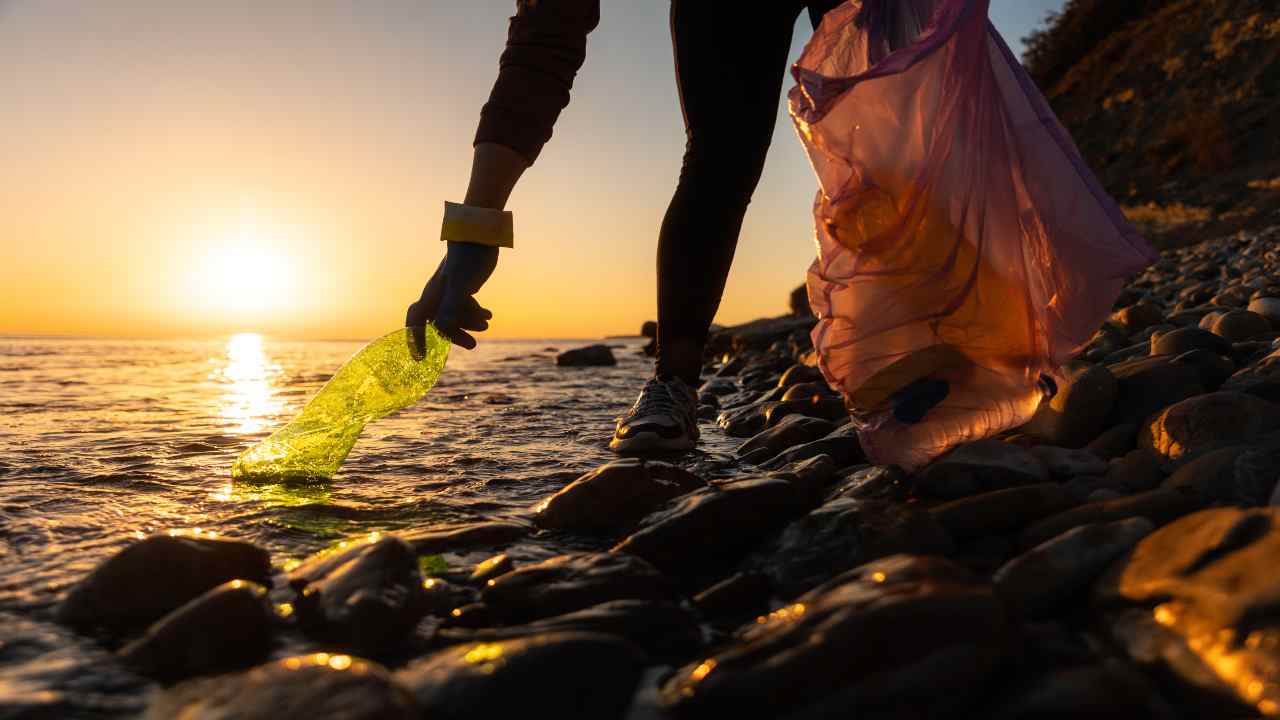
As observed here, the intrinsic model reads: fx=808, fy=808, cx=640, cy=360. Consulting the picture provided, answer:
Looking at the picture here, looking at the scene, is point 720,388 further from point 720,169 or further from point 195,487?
point 195,487

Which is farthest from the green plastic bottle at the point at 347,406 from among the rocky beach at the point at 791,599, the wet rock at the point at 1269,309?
the wet rock at the point at 1269,309

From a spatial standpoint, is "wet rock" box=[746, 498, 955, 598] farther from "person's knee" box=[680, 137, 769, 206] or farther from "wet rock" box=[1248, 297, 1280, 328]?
"wet rock" box=[1248, 297, 1280, 328]

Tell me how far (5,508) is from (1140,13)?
31.2 metres

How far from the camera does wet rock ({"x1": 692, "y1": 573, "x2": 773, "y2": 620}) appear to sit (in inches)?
51.3

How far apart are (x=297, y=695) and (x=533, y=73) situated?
6.28 feet

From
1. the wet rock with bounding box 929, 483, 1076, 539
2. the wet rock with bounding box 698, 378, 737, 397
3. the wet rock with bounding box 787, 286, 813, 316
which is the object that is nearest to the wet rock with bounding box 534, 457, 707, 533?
the wet rock with bounding box 929, 483, 1076, 539

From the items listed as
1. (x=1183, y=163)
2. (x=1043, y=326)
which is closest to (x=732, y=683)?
(x=1043, y=326)

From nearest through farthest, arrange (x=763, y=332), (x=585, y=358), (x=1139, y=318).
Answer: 1. (x=1139, y=318)
2. (x=763, y=332)
3. (x=585, y=358)

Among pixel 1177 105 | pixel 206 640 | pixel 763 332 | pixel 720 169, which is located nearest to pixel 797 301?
pixel 763 332

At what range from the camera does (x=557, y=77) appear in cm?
243

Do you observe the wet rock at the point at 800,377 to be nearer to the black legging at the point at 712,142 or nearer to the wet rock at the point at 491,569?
the black legging at the point at 712,142

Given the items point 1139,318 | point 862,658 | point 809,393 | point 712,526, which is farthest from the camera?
point 1139,318

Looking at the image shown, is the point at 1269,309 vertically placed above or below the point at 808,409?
above

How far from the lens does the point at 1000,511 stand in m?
1.48
